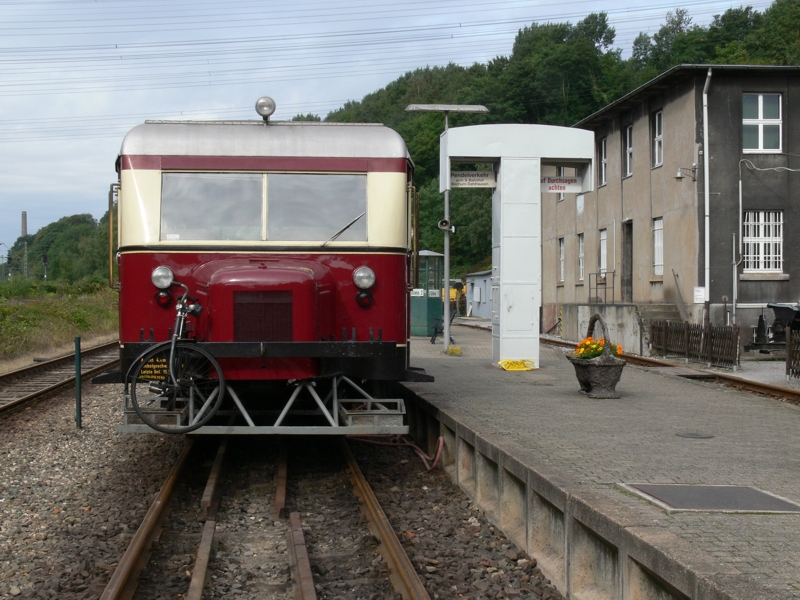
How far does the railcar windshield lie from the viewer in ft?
26.0

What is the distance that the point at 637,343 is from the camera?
22.0 m

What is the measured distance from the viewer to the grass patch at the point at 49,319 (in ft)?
75.0

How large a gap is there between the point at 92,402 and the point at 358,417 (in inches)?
283

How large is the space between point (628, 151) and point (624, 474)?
2238cm

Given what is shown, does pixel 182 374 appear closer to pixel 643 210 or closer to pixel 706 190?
pixel 706 190

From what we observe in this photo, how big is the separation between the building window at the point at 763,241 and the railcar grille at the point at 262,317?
17714 mm

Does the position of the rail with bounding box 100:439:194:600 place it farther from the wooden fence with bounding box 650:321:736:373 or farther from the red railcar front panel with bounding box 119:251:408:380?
the wooden fence with bounding box 650:321:736:373

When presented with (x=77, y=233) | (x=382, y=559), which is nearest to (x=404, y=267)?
(x=382, y=559)

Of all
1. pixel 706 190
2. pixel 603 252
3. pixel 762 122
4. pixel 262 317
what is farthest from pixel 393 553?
pixel 603 252

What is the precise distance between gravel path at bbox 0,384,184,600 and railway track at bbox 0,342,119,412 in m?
1.39

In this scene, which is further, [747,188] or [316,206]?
Result: [747,188]

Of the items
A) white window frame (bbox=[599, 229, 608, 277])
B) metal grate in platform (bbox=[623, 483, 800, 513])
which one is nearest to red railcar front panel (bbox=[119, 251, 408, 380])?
metal grate in platform (bbox=[623, 483, 800, 513])

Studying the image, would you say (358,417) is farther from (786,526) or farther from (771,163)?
(771,163)

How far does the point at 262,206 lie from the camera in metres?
8.02
